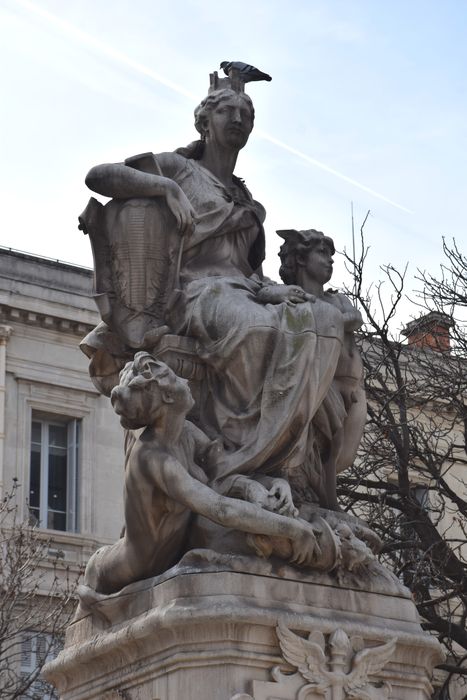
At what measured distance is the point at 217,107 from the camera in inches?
312

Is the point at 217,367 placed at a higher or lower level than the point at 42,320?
lower

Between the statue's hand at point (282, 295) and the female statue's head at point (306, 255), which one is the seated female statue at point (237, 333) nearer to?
the statue's hand at point (282, 295)

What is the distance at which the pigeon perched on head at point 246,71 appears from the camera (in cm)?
803

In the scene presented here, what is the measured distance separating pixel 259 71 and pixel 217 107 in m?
0.31

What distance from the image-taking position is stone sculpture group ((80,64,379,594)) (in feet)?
22.0

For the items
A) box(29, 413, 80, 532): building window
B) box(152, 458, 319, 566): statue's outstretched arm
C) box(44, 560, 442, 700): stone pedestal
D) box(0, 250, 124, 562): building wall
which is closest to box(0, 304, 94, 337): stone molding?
box(0, 250, 124, 562): building wall

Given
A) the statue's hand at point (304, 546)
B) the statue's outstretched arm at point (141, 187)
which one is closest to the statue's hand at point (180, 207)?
the statue's outstretched arm at point (141, 187)

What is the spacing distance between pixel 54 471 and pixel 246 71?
18818mm

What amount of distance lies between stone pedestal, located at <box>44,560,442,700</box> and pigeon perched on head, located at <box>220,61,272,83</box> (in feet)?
8.31

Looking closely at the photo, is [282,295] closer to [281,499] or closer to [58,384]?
[281,499]

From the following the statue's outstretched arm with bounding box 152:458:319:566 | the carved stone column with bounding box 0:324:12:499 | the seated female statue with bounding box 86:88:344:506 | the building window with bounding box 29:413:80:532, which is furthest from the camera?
the building window with bounding box 29:413:80:532

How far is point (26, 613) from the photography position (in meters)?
18.8

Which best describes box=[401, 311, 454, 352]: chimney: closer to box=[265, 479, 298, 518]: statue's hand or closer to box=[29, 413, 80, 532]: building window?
box=[29, 413, 80, 532]: building window

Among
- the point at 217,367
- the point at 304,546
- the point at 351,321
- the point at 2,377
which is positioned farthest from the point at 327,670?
the point at 2,377
